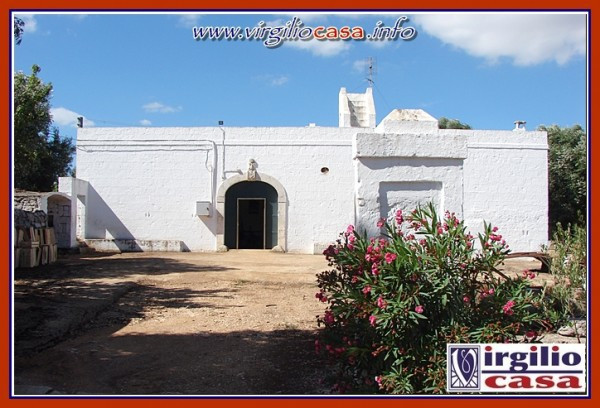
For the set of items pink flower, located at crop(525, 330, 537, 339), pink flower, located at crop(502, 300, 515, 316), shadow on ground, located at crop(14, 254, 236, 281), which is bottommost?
shadow on ground, located at crop(14, 254, 236, 281)

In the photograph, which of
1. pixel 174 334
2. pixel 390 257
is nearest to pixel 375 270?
pixel 390 257

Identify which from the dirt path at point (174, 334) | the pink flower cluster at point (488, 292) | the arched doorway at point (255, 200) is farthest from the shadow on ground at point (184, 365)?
the arched doorway at point (255, 200)

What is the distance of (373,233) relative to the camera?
4344 millimetres

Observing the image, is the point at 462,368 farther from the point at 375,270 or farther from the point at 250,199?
the point at 250,199

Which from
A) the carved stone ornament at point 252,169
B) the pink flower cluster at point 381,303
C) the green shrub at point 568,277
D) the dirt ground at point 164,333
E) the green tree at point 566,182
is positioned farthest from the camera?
the green tree at point 566,182

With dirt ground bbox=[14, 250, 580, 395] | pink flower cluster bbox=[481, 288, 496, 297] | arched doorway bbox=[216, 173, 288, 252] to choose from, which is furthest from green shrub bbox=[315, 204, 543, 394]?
arched doorway bbox=[216, 173, 288, 252]

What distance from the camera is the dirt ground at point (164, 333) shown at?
3994mm

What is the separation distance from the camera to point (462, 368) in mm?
3111

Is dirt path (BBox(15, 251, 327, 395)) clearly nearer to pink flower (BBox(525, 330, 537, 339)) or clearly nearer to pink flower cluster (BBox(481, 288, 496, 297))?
pink flower cluster (BBox(481, 288, 496, 297))

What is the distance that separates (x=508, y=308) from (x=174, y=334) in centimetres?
357

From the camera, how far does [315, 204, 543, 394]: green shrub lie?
319 centimetres

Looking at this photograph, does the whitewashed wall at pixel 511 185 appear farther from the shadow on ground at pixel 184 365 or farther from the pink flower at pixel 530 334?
the pink flower at pixel 530 334

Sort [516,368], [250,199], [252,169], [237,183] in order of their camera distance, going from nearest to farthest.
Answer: [516,368], [252,169], [237,183], [250,199]

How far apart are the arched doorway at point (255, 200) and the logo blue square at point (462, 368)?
12.8 meters
